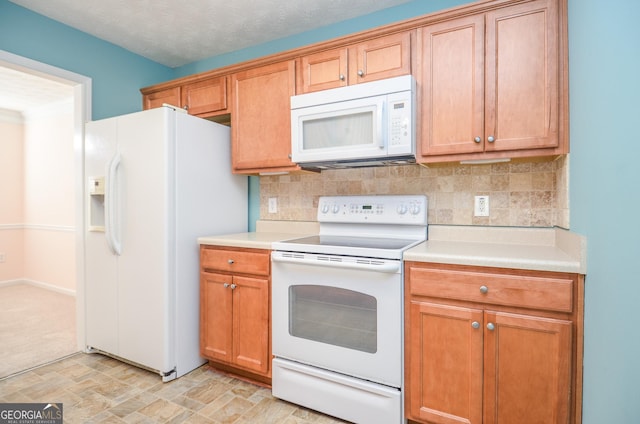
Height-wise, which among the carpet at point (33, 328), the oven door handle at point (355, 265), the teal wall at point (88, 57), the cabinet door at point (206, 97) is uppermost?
the teal wall at point (88, 57)

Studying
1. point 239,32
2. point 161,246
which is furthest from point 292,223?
point 239,32

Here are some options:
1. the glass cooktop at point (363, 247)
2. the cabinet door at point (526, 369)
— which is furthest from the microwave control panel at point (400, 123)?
the cabinet door at point (526, 369)

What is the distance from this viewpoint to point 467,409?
5.00 feet

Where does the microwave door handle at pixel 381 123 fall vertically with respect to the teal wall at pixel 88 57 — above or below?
below

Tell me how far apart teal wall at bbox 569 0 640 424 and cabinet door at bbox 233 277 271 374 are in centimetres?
154

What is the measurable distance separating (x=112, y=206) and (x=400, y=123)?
1961 millimetres

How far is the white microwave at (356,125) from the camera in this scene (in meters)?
1.83

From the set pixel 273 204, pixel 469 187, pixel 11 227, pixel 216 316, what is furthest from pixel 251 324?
pixel 11 227

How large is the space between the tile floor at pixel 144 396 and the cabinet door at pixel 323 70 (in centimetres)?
193

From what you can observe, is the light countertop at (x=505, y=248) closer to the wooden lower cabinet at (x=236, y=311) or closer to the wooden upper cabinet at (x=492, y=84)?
the wooden upper cabinet at (x=492, y=84)

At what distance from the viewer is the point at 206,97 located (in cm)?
265

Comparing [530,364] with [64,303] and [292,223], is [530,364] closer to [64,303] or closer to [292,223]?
[292,223]

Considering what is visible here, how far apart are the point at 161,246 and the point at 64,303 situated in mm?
2789

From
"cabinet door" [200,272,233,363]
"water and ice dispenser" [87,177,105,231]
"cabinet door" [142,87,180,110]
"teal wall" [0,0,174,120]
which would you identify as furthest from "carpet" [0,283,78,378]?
"cabinet door" [142,87,180,110]
